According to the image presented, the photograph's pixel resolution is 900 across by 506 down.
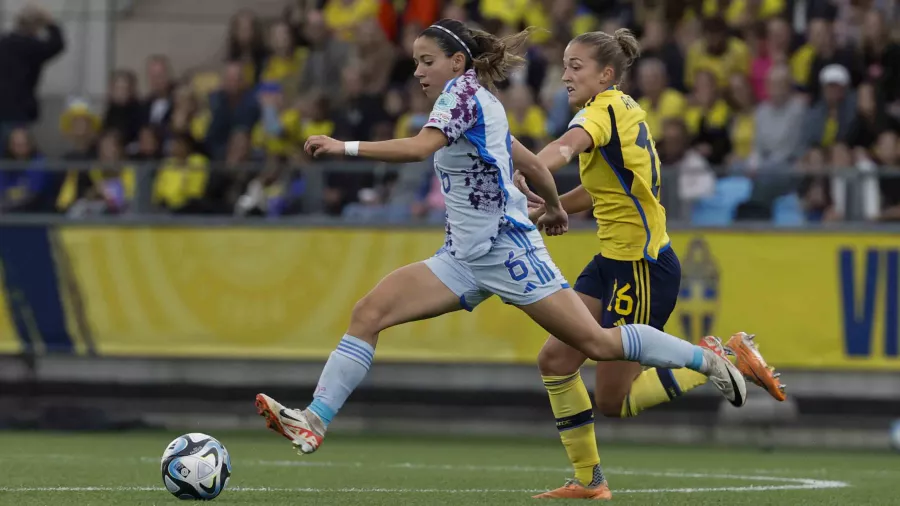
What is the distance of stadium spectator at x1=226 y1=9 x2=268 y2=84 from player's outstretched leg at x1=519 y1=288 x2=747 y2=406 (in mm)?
10643

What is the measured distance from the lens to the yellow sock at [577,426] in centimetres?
815

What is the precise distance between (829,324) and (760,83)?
285cm

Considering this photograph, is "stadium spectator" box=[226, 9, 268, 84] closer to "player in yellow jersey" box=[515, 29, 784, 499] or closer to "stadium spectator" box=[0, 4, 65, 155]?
"stadium spectator" box=[0, 4, 65, 155]

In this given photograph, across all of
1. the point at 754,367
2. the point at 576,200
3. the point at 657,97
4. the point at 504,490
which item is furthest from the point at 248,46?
the point at 754,367

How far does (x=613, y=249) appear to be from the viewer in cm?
828

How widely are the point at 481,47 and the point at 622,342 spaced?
1555mm

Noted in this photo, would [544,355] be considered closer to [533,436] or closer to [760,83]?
[533,436]

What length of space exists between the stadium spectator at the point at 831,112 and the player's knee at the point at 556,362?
6.85m

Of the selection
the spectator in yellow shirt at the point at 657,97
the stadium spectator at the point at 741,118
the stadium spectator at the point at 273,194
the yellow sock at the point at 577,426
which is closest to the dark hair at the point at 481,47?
the yellow sock at the point at 577,426

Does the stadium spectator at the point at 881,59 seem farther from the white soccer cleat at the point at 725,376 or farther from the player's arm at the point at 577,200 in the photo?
the white soccer cleat at the point at 725,376

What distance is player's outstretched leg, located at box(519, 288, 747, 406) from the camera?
751 cm

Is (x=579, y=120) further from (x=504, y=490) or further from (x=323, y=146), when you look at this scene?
(x=504, y=490)

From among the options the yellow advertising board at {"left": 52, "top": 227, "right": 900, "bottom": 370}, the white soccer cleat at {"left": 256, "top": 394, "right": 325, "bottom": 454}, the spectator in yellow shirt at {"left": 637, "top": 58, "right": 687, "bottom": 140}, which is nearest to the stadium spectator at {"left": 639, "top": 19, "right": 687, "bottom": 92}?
the spectator in yellow shirt at {"left": 637, "top": 58, "right": 687, "bottom": 140}

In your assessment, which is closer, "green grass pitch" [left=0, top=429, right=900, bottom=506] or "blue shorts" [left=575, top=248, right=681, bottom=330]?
"green grass pitch" [left=0, top=429, right=900, bottom=506]
